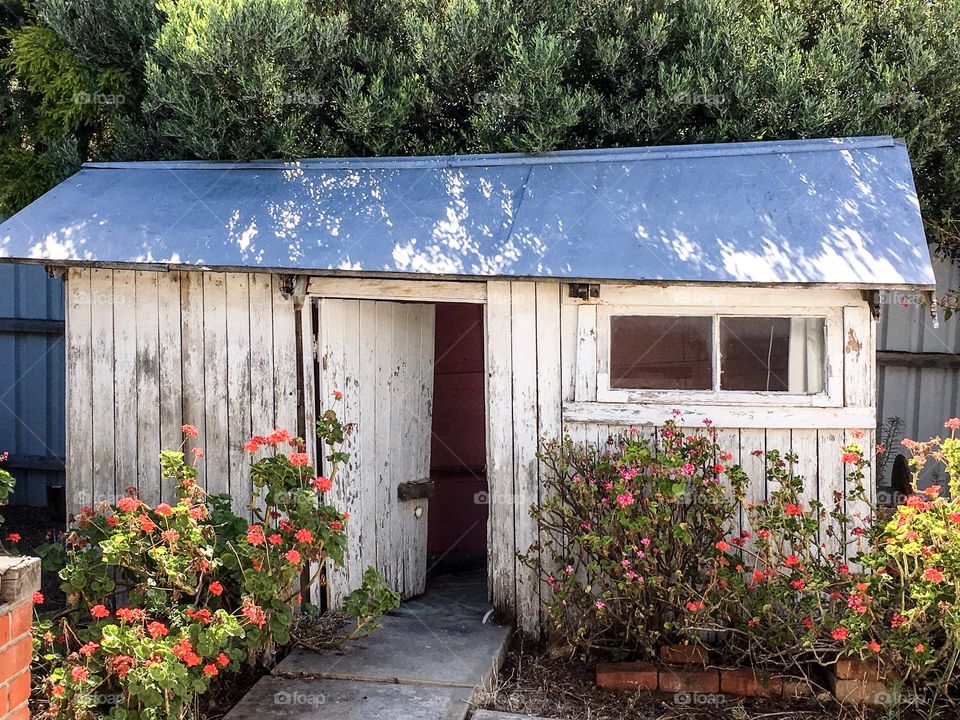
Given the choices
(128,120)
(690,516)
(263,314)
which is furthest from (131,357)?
(690,516)

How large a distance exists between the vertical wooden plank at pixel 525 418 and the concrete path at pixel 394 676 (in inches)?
22.2

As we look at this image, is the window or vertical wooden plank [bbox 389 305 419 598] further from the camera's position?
vertical wooden plank [bbox 389 305 419 598]

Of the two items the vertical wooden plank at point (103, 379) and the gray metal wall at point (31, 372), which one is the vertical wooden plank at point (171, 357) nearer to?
the vertical wooden plank at point (103, 379)

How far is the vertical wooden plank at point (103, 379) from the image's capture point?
622 centimetres

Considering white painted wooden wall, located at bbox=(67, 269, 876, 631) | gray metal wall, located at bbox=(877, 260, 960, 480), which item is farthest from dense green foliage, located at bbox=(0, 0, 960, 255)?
gray metal wall, located at bbox=(877, 260, 960, 480)

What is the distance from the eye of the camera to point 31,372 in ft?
29.0

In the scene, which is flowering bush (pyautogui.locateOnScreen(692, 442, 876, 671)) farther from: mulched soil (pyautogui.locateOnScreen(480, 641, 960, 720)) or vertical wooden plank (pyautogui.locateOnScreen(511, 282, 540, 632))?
vertical wooden plank (pyautogui.locateOnScreen(511, 282, 540, 632))

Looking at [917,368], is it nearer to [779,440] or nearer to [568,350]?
[779,440]

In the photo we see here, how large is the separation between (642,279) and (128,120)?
414cm

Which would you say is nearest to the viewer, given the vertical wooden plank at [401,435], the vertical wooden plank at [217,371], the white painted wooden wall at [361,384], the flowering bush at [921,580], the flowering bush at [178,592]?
the flowering bush at [178,592]

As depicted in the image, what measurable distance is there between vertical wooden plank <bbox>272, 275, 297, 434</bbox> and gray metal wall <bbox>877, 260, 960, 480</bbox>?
5.04 metres

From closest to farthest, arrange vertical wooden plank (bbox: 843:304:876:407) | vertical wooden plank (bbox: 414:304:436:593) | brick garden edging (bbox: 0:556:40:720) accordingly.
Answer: brick garden edging (bbox: 0:556:40:720) → vertical wooden plank (bbox: 843:304:876:407) → vertical wooden plank (bbox: 414:304:436:593)

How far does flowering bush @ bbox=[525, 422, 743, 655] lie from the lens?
206 inches

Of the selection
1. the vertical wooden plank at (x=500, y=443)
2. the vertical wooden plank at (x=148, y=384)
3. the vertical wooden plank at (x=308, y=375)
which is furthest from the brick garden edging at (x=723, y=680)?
the vertical wooden plank at (x=148, y=384)
